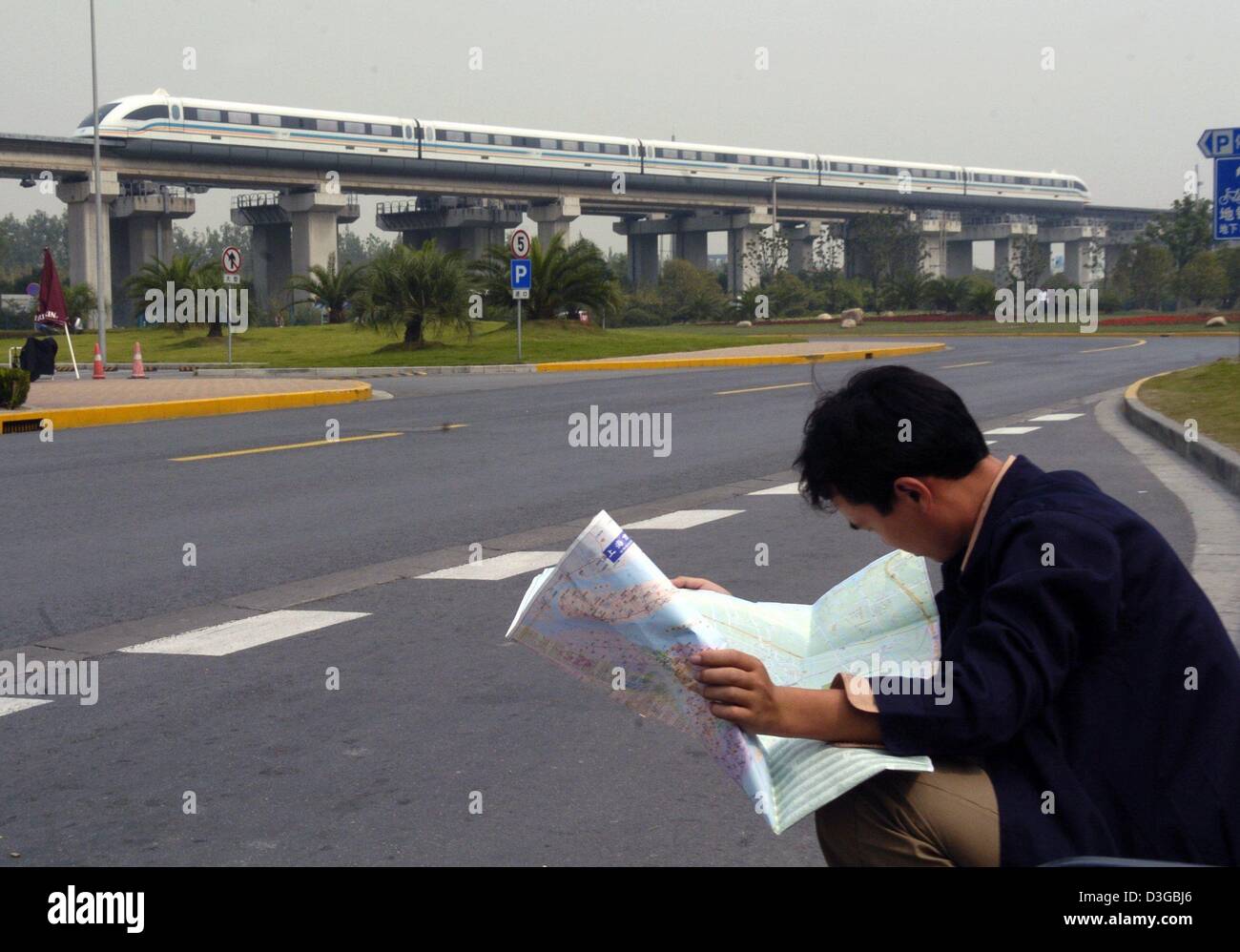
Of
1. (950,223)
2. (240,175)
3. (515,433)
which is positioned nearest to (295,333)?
(240,175)

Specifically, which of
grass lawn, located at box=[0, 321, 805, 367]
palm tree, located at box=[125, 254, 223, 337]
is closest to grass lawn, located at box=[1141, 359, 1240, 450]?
grass lawn, located at box=[0, 321, 805, 367]

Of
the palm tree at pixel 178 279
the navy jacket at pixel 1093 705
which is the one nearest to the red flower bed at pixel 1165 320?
the palm tree at pixel 178 279

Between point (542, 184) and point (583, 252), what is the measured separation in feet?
106

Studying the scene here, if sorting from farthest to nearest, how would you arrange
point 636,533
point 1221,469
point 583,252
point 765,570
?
1. point 583,252
2. point 1221,469
3. point 636,533
4. point 765,570

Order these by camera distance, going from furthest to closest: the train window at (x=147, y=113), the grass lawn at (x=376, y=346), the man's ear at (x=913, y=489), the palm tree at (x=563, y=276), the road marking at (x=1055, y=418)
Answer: the train window at (x=147, y=113) → the palm tree at (x=563, y=276) → the grass lawn at (x=376, y=346) → the road marking at (x=1055, y=418) → the man's ear at (x=913, y=489)

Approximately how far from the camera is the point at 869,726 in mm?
2145

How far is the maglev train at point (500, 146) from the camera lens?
168ft

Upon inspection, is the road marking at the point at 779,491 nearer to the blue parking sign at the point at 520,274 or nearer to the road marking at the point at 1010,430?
the road marking at the point at 1010,430

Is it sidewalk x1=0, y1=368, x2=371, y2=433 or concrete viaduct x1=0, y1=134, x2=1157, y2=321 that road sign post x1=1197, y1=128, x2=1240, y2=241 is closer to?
sidewalk x1=0, y1=368, x2=371, y2=433

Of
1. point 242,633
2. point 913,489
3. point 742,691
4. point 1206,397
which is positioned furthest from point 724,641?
point 1206,397

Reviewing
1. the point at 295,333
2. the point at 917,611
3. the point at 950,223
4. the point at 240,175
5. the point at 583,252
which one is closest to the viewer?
the point at 917,611

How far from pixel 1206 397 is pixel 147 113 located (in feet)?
139

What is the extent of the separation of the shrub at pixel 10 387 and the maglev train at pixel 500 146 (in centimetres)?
3509
